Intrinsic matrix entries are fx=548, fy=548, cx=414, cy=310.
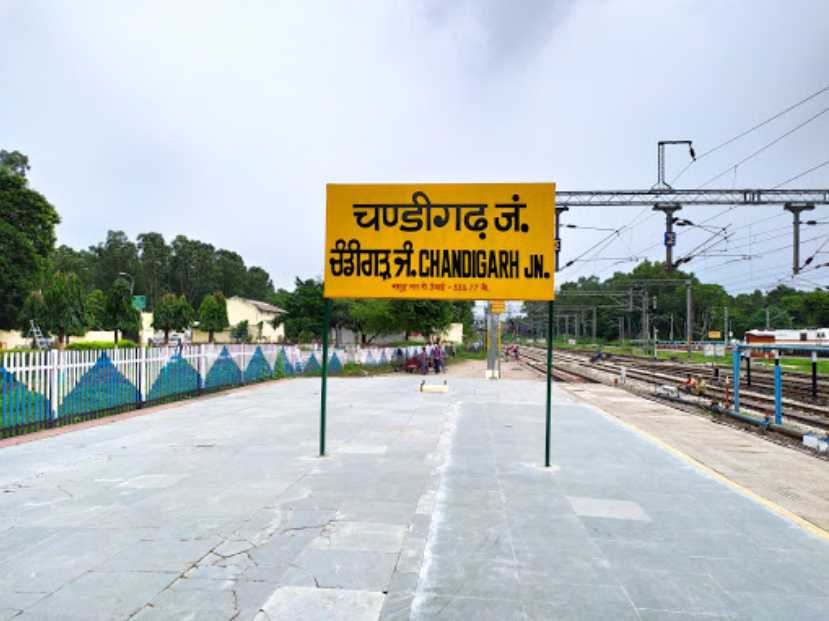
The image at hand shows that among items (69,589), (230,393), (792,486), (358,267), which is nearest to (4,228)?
(230,393)

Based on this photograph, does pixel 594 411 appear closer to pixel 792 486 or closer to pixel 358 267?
pixel 792 486

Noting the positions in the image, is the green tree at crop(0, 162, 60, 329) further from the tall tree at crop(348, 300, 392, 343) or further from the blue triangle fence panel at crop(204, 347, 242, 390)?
the blue triangle fence panel at crop(204, 347, 242, 390)

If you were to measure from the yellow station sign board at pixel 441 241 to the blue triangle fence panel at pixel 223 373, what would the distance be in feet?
32.8

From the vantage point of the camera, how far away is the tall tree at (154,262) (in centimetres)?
8994

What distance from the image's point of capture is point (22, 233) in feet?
127

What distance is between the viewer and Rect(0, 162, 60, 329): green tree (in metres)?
38.2

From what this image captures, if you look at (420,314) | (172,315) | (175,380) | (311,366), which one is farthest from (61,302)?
(175,380)

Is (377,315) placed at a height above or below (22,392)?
above

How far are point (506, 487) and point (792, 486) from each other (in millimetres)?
4194

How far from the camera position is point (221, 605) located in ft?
11.3

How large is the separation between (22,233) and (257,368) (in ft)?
97.9

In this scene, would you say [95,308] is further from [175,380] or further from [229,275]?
[229,275]

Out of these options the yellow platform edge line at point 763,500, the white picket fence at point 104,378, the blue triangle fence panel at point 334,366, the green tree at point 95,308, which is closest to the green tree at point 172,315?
the green tree at point 95,308

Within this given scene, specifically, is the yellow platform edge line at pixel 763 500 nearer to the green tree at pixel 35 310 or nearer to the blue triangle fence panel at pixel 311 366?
the blue triangle fence panel at pixel 311 366
